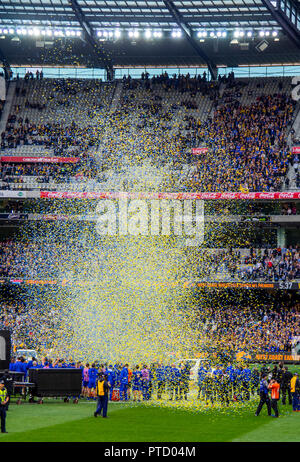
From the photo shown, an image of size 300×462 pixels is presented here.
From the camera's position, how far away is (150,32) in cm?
5194

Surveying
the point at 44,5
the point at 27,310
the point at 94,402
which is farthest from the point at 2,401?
the point at 44,5

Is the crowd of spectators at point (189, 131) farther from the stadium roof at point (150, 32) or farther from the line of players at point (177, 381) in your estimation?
the line of players at point (177, 381)

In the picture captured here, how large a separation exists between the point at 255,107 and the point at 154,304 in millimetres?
17300

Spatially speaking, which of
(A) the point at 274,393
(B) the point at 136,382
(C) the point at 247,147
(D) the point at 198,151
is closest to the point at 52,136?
(D) the point at 198,151

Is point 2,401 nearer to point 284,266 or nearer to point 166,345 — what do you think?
point 166,345

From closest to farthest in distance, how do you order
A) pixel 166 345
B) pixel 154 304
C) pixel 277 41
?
pixel 166 345 < pixel 154 304 < pixel 277 41

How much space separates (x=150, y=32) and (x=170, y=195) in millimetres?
12726

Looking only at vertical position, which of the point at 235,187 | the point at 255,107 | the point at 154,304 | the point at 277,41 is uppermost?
the point at 277,41

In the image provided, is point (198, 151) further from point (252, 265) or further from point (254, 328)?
point (254, 328)

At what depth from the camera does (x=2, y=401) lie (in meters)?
17.6

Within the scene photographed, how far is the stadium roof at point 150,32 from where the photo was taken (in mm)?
47969

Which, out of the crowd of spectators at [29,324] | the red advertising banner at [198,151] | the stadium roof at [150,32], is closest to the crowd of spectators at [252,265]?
the red advertising banner at [198,151]

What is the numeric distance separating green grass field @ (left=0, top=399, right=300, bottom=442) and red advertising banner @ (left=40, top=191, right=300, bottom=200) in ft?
72.7

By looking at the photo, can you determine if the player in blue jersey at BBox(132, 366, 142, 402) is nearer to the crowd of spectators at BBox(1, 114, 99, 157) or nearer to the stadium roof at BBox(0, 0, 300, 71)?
the stadium roof at BBox(0, 0, 300, 71)
